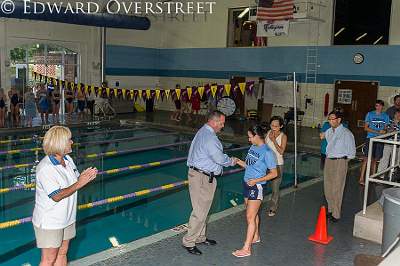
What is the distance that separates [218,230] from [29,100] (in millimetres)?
12278

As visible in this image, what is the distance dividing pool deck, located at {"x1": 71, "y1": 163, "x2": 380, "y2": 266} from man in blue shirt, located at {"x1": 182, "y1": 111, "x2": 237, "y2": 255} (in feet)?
0.98

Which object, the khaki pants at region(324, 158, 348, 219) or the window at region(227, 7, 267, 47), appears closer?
the khaki pants at region(324, 158, 348, 219)

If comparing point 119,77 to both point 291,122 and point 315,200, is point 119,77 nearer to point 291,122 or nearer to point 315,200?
point 291,122

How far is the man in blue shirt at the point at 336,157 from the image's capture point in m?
6.30

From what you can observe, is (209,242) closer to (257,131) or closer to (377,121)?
→ (257,131)

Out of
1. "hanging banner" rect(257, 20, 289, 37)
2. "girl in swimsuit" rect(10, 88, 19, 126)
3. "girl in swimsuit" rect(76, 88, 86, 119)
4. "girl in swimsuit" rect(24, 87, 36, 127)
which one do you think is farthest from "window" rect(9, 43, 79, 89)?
"hanging banner" rect(257, 20, 289, 37)

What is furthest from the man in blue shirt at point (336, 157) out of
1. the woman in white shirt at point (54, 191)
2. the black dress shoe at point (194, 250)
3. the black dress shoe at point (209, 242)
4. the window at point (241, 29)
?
the window at point (241, 29)

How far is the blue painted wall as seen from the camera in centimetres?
1644

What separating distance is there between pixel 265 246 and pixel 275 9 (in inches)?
511

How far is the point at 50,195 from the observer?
353cm

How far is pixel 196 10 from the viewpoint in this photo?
22172 millimetres

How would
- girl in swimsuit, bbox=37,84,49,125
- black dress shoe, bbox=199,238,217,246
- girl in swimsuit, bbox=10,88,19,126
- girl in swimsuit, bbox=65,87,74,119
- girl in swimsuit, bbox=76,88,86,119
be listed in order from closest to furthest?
black dress shoe, bbox=199,238,217,246
girl in swimsuit, bbox=10,88,19,126
girl in swimsuit, bbox=37,84,49,125
girl in swimsuit, bbox=65,87,74,119
girl in swimsuit, bbox=76,88,86,119

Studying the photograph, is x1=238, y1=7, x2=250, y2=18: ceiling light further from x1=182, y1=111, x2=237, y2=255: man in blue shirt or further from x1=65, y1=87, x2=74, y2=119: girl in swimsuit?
x1=182, y1=111, x2=237, y2=255: man in blue shirt

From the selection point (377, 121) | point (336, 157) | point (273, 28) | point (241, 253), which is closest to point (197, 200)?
point (241, 253)
